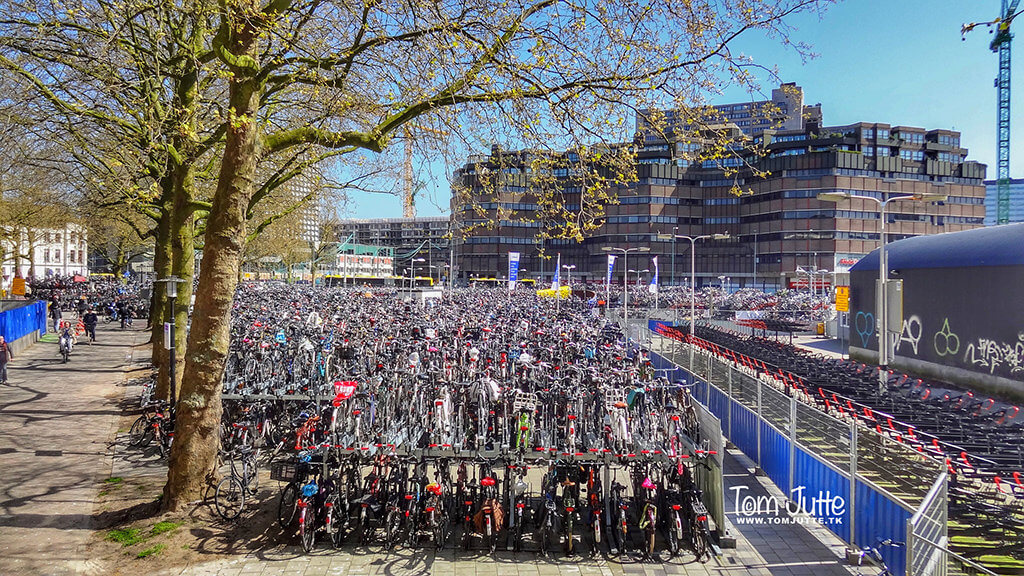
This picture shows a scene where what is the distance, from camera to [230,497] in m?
6.82

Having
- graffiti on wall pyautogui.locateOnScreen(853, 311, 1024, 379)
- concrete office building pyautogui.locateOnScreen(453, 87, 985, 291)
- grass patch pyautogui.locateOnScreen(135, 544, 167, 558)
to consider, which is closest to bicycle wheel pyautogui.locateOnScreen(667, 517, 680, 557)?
grass patch pyautogui.locateOnScreen(135, 544, 167, 558)

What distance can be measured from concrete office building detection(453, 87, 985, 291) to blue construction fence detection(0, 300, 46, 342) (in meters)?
52.7

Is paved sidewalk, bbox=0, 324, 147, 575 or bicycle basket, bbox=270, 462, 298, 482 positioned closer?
paved sidewalk, bbox=0, 324, 147, 575

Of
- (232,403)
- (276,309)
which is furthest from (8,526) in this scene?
(276,309)

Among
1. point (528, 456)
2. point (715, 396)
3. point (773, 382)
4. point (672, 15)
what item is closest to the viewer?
point (672, 15)

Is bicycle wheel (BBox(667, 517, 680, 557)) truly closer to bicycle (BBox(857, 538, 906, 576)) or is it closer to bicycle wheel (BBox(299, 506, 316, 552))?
bicycle (BBox(857, 538, 906, 576))

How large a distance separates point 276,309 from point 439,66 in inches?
765

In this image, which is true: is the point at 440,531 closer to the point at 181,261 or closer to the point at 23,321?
the point at 181,261

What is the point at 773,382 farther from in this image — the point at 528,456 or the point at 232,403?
the point at 232,403

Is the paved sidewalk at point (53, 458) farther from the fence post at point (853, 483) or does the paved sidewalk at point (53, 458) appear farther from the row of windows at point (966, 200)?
the row of windows at point (966, 200)

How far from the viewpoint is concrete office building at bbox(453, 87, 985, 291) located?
74.6m

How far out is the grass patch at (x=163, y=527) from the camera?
6349 mm

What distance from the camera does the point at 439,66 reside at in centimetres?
605

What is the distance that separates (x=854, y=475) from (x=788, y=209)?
3069 inches
